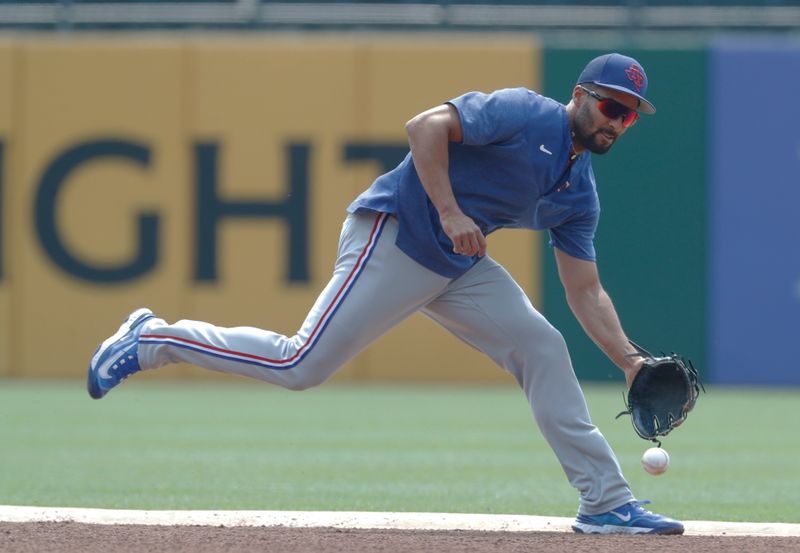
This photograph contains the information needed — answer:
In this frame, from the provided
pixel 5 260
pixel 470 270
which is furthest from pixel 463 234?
pixel 5 260

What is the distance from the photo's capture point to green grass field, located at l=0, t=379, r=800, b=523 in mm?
6570

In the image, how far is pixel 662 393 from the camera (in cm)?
555

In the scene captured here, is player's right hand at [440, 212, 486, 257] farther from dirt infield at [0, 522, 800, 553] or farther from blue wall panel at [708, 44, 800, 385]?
blue wall panel at [708, 44, 800, 385]

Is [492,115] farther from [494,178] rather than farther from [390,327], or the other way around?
[390,327]

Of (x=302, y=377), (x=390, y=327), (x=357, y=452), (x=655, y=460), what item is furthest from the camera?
(x=357, y=452)

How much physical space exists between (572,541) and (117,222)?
28.9ft

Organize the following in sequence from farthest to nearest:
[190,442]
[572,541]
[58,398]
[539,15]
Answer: [539,15]
[58,398]
[190,442]
[572,541]

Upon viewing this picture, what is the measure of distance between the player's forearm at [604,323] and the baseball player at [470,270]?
266 millimetres

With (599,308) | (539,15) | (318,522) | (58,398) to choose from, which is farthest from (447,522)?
(539,15)

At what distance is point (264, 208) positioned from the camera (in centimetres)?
1327

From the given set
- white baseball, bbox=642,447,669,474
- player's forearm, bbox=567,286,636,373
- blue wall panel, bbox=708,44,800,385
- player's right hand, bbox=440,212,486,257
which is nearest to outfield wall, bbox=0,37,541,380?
blue wall panel, bbox=708,44,800,385

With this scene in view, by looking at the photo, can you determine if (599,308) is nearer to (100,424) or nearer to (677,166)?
(100,424)

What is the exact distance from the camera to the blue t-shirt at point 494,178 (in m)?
5.09

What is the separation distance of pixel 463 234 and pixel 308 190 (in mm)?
8443
